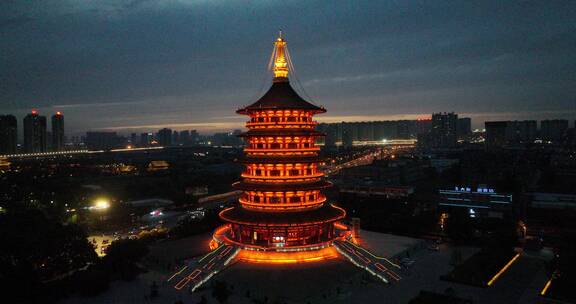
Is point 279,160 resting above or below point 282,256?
above

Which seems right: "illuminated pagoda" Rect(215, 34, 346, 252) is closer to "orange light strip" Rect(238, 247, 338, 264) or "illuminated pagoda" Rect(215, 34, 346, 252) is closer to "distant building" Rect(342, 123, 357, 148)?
"orange light strip" Rect(238, 247, 338, 264)

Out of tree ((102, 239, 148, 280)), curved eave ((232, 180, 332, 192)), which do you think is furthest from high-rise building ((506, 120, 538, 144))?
tree ((102, 239, 148, 280))

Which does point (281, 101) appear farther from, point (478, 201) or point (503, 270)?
point (478, 201)

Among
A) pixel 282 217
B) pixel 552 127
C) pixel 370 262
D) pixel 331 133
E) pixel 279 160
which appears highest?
pixel 552 127

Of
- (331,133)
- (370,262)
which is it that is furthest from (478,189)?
(331,133)

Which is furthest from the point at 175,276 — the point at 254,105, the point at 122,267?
the point at 254,105

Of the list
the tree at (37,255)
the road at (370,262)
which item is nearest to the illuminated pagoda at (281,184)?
the road at (370,262)
